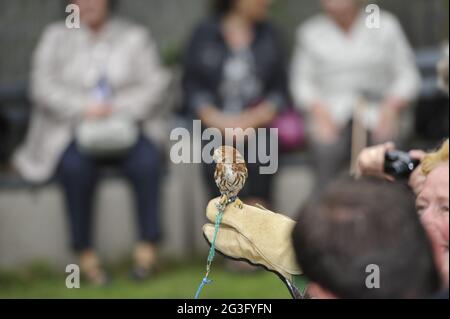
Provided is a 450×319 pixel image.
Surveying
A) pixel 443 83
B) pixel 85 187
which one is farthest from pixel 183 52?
pixel 443 83

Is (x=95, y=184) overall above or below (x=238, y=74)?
below

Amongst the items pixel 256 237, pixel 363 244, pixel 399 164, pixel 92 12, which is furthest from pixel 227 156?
pixel 92 12

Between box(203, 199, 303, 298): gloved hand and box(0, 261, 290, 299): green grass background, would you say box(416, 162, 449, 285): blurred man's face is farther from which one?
box(0, 261, 290, 299): green grass background

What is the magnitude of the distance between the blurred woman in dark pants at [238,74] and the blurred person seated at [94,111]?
0.23 metres

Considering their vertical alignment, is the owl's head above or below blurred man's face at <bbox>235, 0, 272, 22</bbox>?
below

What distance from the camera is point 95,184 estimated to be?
4281 millimetres

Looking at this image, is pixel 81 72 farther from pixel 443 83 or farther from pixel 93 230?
pixel 443 83

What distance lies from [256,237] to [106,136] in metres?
2.68

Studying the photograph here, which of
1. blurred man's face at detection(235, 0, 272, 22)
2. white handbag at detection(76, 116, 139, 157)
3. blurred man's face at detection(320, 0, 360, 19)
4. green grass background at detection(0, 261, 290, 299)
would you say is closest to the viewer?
green grass background at detection(0, 261, 290, 299)

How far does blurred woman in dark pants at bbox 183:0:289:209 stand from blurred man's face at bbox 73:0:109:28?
406 mm

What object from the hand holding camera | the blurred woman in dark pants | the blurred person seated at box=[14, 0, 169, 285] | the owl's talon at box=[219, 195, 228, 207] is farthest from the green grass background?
the owl's talon at box=[219, 195, 228, 207]

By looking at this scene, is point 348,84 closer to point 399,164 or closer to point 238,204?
point 399,164

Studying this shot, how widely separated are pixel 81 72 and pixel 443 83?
2188 millimetres

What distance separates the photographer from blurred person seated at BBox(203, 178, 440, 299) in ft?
3.91
